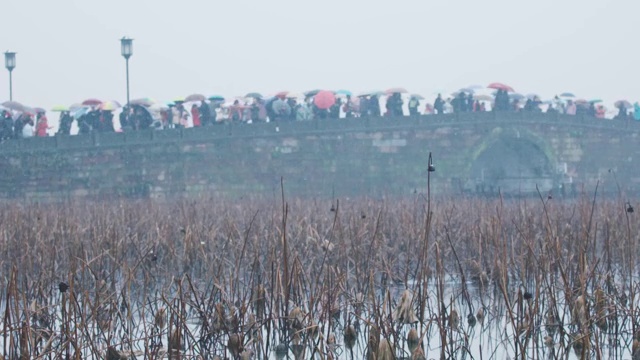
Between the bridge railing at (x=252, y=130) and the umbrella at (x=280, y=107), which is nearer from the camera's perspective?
the bridge railing at (x=252, y=130)

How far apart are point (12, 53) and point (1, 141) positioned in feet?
8.19

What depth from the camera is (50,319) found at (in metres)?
5.79

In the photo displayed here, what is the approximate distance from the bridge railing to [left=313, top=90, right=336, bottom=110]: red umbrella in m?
0.56

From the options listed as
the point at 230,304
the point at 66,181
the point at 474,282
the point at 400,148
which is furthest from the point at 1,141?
the point at 230,304

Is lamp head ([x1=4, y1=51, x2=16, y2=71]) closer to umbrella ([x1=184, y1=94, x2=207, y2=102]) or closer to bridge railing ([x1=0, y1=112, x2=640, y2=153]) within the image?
bridge railing ([x1=0, y1=112, x2=640, y2=153])

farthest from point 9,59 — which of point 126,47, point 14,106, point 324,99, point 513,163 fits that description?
point 513,163

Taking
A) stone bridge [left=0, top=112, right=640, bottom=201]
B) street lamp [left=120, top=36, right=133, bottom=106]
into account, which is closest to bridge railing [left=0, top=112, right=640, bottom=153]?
stone bridge [left=0, top=112, right=640, bottom=201]

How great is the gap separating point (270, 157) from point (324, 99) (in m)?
1.93

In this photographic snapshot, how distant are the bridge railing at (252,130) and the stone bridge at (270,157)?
0.08ft

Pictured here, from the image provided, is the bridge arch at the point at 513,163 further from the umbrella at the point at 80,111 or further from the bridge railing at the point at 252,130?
the umbrella at the point at 80,111

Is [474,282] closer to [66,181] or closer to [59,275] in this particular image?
[59,275]

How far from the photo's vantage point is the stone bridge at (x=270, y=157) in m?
26.3

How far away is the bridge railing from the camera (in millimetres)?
26094

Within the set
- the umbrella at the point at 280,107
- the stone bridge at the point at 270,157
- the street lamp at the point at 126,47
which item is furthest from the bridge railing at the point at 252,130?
the street lamp at the point at 126,47
